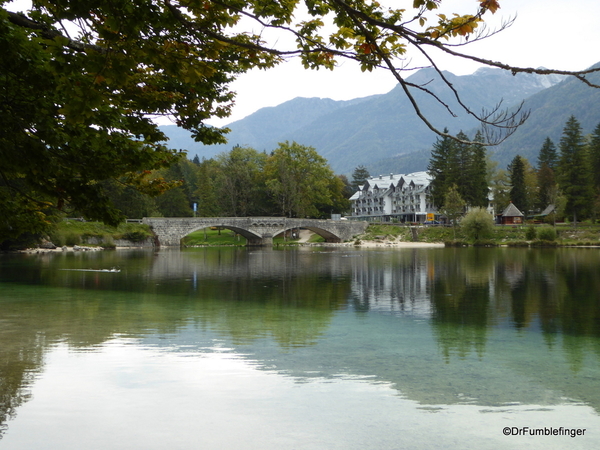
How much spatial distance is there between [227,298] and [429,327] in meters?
8.90

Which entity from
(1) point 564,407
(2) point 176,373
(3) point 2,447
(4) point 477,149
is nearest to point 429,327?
(1) point 564,407

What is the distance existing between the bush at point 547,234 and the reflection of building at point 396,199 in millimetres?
36980

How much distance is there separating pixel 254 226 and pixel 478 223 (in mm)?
31835

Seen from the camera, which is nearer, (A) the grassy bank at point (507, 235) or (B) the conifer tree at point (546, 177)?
(A) the grassy bank at point (507, 235)

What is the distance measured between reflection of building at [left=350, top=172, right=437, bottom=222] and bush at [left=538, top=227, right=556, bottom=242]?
36980 millimetres

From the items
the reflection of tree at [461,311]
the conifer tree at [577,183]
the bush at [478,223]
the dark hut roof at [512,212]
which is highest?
the conifer tree at [577,183]

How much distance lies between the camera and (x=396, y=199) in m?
122

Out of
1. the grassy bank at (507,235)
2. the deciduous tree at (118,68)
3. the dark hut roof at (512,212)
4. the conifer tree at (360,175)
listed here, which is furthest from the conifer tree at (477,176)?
the deciduous tree at (118,68)

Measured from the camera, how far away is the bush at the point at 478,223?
72.0 m

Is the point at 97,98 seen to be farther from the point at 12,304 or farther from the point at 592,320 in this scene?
the point at 12,304

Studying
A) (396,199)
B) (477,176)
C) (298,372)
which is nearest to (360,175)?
(396,199)

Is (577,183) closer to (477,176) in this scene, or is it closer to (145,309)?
(477,176)

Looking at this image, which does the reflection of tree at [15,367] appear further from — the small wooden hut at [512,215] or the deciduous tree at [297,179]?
the small wooden hut at [512,215]

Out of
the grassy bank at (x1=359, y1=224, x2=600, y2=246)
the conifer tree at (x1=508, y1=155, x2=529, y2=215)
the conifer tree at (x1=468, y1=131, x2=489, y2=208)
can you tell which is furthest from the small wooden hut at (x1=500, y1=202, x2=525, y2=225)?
the grassy bank at (x1=359, y1=224, x2=600, y2=246)
